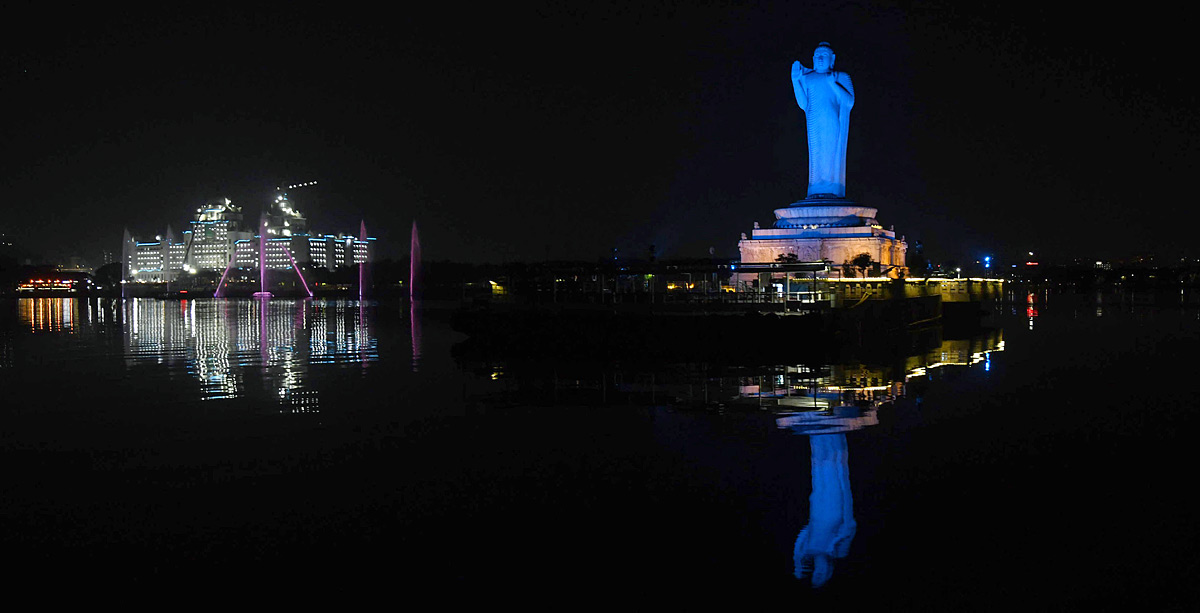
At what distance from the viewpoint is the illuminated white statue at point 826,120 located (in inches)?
2063

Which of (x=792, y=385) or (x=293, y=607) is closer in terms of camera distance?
(x=293, y=607)

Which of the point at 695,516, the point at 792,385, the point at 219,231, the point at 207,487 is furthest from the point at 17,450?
the point at 219,231

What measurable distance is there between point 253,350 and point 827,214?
103ft

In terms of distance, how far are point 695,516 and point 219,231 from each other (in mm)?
185759

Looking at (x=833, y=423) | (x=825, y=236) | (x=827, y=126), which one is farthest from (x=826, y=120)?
(x=833, y=423)

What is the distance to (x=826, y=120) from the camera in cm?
5250

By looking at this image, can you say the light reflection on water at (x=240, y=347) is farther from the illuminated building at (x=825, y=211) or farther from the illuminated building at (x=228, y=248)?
the illuminated building at (x=228, y=248)

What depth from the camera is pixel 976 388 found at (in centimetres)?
1972

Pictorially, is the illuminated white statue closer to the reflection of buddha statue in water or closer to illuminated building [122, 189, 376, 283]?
the reflection of buddha statue in water

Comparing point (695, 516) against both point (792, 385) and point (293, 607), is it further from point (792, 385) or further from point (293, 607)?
point (792, 385)

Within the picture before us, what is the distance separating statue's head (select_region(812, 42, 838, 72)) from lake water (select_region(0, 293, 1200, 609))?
33.8 metres

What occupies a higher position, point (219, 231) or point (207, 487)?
point (219, 231)

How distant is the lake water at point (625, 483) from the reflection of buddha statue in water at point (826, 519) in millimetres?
39

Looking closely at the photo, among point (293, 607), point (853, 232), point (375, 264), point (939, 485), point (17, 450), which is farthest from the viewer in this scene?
point (375, 264)
